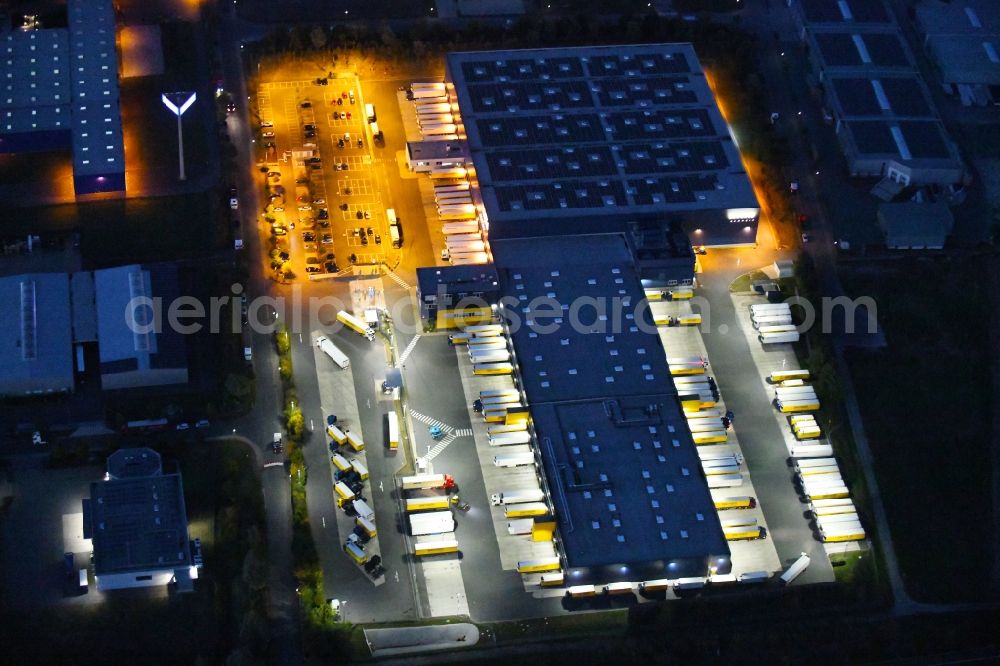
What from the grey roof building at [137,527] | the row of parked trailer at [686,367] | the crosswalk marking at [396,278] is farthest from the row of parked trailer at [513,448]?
the grey roof building at [137,527]

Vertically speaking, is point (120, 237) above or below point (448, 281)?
above

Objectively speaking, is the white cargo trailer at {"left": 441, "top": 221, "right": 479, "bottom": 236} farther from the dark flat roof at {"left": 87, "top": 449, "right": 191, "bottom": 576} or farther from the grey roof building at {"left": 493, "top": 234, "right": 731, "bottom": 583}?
the dark flat roof at {"left": 87, "top": 449, "right": 191, "bottom": 576}

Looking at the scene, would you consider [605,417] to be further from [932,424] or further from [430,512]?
[932,424]

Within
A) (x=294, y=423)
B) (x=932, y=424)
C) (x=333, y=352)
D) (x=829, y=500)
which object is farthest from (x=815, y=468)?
(x=294, y=423)

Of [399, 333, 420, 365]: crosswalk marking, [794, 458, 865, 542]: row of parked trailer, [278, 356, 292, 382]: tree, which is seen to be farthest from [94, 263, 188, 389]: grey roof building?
[794, 458, 865, 542]: row of parked trailer

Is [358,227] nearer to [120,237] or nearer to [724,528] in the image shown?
[120,237]

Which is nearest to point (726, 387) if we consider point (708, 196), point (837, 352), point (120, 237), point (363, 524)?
point (837, 352)
